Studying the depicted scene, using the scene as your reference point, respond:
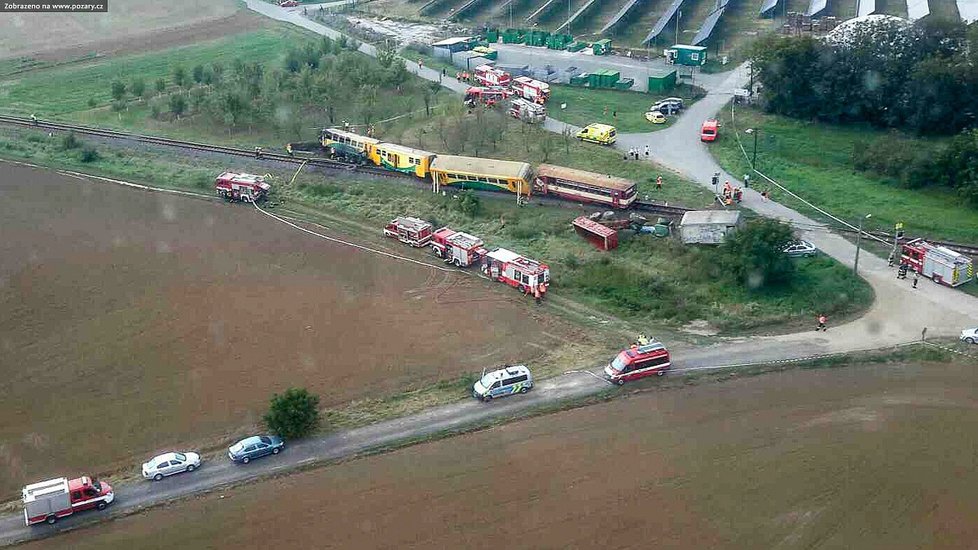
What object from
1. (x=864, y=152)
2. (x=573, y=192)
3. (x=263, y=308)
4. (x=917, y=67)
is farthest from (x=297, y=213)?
(x=917, y=67)

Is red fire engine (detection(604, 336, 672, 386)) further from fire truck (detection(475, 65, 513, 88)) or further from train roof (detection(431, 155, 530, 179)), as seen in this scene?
fire truck (detection(475, 65, 513, 88))

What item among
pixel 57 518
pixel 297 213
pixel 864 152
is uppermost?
pixel 864 152

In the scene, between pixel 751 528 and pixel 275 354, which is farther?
pixel 275 354

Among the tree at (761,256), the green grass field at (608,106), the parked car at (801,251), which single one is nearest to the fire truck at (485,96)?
the green grass field at (608,106)

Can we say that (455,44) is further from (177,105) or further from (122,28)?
(122,28)

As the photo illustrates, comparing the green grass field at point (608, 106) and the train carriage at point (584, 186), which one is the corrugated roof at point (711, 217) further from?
the green grass field at point (608, 106)

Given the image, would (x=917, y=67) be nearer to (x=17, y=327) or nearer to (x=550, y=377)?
(x=550, y=377)
